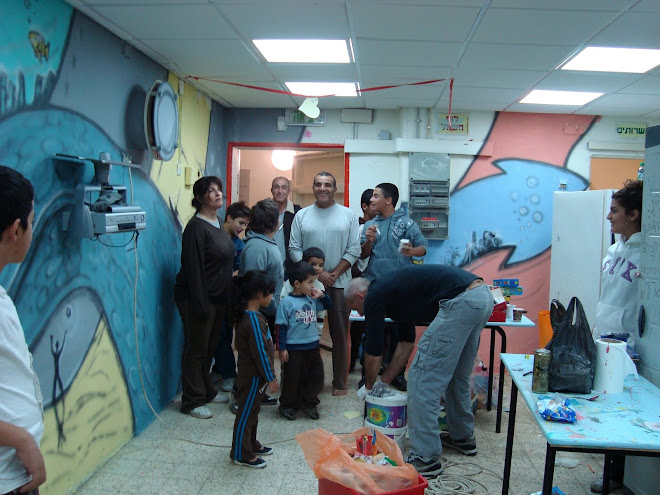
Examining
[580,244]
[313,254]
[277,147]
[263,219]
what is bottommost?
[313,254]

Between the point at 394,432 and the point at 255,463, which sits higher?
the point at 394,432

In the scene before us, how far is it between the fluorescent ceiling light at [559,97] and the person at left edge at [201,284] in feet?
9.13

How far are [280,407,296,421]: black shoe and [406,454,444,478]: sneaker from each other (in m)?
1.01

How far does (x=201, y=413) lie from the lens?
3754 millimetres

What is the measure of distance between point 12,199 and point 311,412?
2840 mm

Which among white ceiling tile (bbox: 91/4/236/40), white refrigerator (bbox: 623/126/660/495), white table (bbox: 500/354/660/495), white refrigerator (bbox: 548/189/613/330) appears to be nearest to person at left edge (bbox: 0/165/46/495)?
white table (bbox: 500/354/660/495)

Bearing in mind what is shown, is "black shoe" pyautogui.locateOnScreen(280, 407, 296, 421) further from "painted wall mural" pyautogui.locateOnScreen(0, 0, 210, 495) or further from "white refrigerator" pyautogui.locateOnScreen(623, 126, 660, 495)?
"white refrigerator" pyautogui.locateOnScreen(623, 126, 660, 495)

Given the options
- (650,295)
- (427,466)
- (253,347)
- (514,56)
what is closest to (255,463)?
(253,347)

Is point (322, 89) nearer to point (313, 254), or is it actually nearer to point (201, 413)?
point (313, 254)

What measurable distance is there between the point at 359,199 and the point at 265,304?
2552 millimetres

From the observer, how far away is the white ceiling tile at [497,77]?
391 centimetres

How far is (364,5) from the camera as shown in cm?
275

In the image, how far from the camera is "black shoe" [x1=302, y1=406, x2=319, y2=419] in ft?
12.4

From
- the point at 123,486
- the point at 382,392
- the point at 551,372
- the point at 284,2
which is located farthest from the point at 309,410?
the point at 284,2
